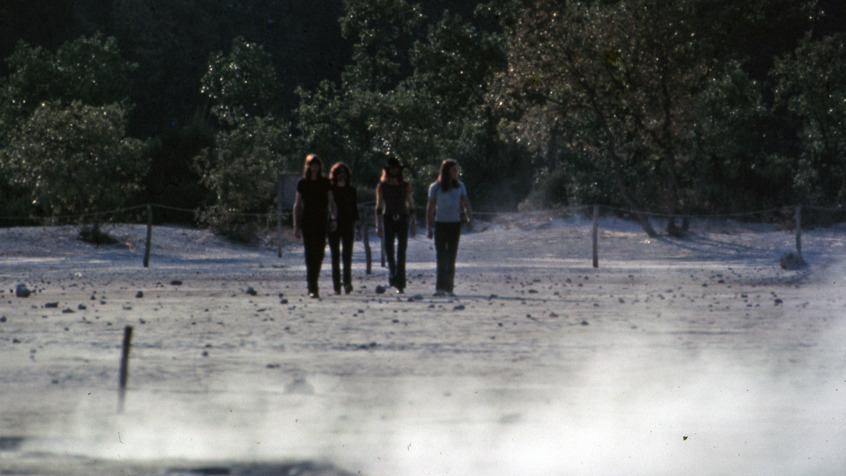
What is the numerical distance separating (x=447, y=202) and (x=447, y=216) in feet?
0.59

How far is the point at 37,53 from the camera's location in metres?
42.7

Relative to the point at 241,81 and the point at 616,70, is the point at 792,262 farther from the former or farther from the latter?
the point at 241,81

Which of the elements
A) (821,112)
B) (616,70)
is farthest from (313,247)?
(821,112)

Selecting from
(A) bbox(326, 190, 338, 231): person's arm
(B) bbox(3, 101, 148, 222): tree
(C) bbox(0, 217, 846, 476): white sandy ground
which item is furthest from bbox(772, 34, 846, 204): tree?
(A) bbox(326, 190, 338, 231): person's arm

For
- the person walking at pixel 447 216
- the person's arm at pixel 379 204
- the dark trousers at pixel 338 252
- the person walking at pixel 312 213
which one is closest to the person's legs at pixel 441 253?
the person walking at pixel 447 216

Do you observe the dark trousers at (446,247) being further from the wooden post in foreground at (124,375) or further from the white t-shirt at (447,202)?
the wooden post in foreground at (124,375)

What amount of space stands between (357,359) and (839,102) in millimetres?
29979

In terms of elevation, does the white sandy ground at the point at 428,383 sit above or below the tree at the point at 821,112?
below

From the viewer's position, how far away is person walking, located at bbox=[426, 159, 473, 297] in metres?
13.9

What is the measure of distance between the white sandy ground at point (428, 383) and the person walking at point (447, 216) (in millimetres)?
458

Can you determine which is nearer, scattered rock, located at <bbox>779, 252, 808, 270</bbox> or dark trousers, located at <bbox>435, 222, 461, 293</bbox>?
dark trousers, located at <bbox>435, 222, 461, 293</bbox>

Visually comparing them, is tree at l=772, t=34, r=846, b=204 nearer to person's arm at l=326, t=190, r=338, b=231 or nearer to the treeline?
the treeline

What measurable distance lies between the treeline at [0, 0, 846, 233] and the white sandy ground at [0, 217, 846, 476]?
16.0m

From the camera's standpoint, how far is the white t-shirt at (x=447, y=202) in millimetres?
13945
